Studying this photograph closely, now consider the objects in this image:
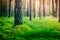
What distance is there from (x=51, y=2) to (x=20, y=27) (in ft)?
65.3

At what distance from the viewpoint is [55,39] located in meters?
8.34

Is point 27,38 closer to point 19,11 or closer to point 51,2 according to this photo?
point 19,11

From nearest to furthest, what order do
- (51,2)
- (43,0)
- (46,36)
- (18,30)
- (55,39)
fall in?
(55,39), (46,36), (18,30), (43,0), (51,2)

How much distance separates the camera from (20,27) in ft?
34.0

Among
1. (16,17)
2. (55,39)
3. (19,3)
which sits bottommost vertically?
(55,39)

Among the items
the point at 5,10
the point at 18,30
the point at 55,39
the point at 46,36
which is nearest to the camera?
the point at 55,39

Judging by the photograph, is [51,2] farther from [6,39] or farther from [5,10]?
[6,39]

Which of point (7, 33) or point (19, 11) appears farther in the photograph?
point (19, 11)

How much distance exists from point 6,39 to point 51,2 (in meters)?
22.0

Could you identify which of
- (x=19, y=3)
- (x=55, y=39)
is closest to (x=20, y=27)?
(x=19, y=3)

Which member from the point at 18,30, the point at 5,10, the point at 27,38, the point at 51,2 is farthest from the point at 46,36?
the point at 51,2

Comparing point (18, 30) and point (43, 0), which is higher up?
point (43, 0)

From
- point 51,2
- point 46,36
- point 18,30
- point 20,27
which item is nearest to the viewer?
point 46,36

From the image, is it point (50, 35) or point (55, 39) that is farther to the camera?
point (50, 35)
